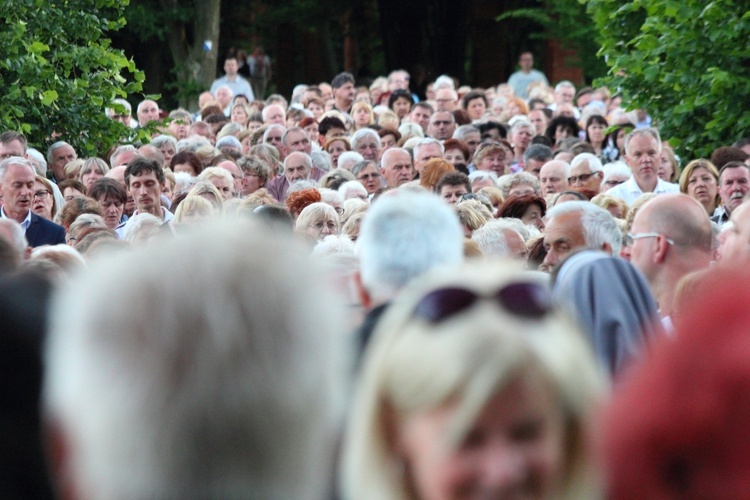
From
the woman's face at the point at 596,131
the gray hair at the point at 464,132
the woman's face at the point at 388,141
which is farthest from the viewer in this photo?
Answer: the woman's face at the point at 596,131

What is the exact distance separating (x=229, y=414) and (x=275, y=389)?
3.2 inches

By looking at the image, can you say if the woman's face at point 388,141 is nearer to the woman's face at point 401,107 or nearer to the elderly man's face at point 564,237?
the woman's face at point 401,107

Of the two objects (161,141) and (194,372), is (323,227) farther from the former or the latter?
(194,372)

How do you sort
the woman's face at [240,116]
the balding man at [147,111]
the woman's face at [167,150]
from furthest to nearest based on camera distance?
the woman's face at [240,116] < the balding man at [147,111] < the woman's face at [167,150]

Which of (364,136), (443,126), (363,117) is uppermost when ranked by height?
(363,117)

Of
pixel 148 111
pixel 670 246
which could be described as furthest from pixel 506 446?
pixel 148 111

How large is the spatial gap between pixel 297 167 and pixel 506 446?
1089 cm

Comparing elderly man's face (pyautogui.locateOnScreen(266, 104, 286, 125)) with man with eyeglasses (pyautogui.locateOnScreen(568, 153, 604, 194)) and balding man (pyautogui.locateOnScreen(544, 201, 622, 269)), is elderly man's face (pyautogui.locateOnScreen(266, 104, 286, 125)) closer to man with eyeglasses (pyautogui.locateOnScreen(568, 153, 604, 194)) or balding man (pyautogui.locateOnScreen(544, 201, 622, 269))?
man with eyeglasses (pyautogui.locateOnScreen(568, 153, 604, 194))

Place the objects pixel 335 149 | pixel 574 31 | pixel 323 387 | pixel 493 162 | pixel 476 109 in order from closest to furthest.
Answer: pixel 323 387, pixel 493 162, pixel 335 149, pixel 476 109, pixel 574 31

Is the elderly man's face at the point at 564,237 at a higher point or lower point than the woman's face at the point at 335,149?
lower

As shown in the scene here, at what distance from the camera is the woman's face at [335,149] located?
51.1 feet

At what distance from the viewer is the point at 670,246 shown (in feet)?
18.2

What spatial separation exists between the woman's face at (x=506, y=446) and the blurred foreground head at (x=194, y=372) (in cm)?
32

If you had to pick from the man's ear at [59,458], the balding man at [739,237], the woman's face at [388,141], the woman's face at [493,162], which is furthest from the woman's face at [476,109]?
the man's ear at [59,458]
